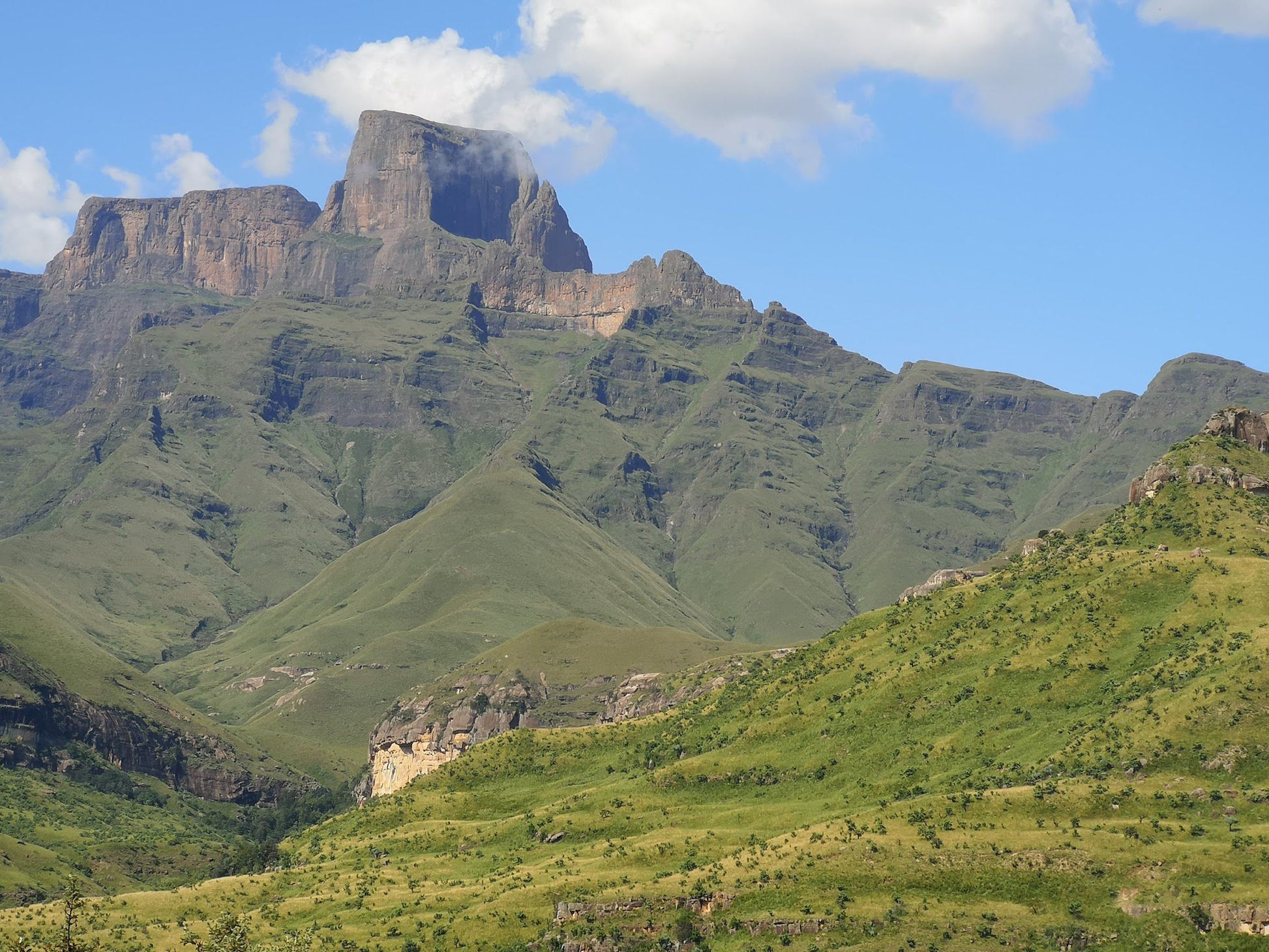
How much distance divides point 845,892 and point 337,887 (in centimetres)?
5410

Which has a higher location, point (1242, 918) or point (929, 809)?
point (929, 809)

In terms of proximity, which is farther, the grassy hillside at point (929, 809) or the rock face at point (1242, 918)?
the grassy hillside at point (929, 809)

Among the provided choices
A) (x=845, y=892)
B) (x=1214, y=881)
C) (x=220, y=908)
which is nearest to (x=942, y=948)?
(x=845, y=892)

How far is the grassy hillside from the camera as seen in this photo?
126625 mm

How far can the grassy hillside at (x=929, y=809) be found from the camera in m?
127

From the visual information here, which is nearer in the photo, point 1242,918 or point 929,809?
point 1242,918

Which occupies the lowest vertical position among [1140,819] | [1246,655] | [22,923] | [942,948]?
[22,923]

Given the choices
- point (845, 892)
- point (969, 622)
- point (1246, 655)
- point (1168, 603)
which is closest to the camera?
point (845, 892)

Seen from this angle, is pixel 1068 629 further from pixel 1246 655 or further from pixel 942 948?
pixel 942 948

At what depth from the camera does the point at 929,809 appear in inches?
5536

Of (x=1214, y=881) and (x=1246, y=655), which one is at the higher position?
(x=1246, y=655)

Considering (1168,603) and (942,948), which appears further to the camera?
(1168,603)

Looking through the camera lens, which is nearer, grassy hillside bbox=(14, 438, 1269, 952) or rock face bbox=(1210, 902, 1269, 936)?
rock face bbox=(1210, 902, 1269, 936)

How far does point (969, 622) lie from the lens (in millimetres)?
186375
